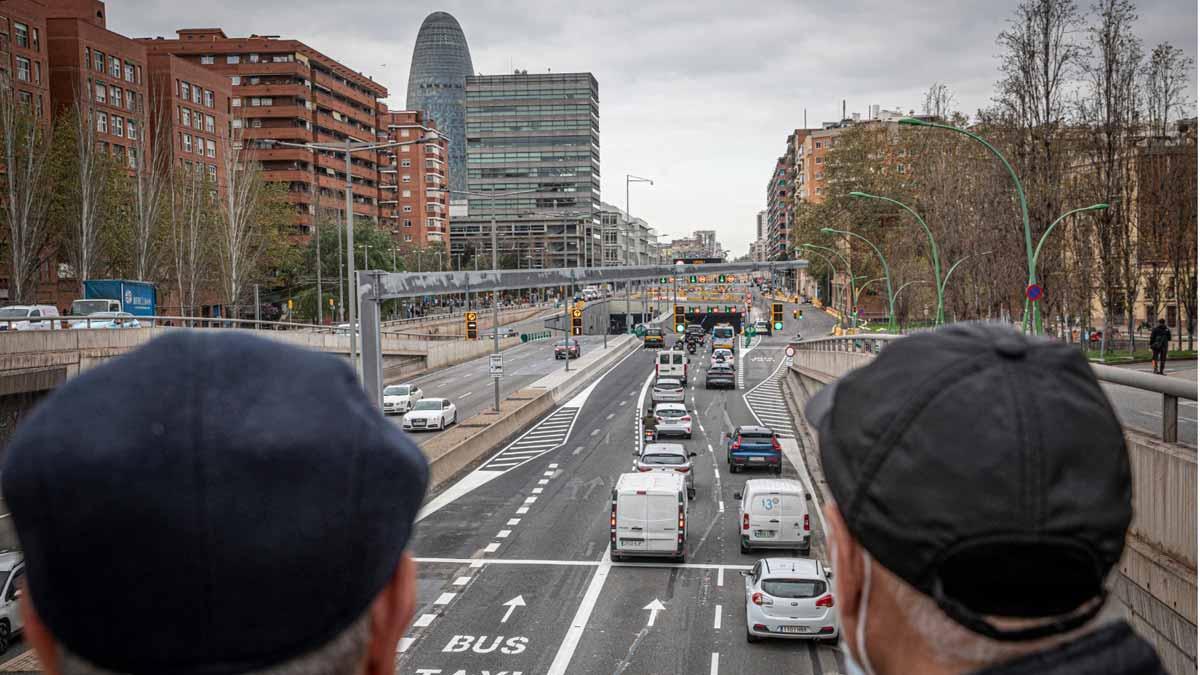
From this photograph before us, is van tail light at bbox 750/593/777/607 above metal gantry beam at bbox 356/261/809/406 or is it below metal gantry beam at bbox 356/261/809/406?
below

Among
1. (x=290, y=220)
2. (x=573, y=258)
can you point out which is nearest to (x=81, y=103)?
(x=290, y=220)

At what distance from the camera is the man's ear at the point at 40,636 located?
1.54 m

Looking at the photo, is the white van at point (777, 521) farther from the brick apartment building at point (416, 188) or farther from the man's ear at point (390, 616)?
the brick apartment building at point (416, 188)

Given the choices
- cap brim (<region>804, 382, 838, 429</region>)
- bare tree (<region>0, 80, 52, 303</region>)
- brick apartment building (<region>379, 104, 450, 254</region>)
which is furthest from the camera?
brick apartment building (<region>379, 104, 450, 254</region>)

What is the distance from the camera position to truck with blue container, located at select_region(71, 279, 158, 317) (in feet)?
160

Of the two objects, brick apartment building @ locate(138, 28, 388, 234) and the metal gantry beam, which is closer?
the metal gantry beam

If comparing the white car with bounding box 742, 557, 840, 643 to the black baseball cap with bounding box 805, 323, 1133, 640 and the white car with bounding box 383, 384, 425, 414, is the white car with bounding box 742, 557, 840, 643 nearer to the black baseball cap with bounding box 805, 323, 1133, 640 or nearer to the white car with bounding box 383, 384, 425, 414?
the black baseball cap with bounding box 805, 323, 1133, 640

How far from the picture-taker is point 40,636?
1553 mm

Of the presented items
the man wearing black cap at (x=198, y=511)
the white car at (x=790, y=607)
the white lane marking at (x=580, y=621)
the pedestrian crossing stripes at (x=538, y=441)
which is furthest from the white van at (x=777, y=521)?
the man wearing black cap at (x=198, y=511)

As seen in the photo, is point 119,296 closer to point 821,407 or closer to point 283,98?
point 821,407

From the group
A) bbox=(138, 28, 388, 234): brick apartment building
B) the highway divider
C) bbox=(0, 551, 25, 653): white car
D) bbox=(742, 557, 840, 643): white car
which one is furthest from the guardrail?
bbox=(138, 28, 388, 234): brick apartment building

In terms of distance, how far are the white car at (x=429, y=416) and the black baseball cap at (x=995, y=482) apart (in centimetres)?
4288

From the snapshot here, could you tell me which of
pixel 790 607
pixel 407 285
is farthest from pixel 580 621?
pixel 407 285

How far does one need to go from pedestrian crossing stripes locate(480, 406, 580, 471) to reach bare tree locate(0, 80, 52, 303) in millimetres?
23494
